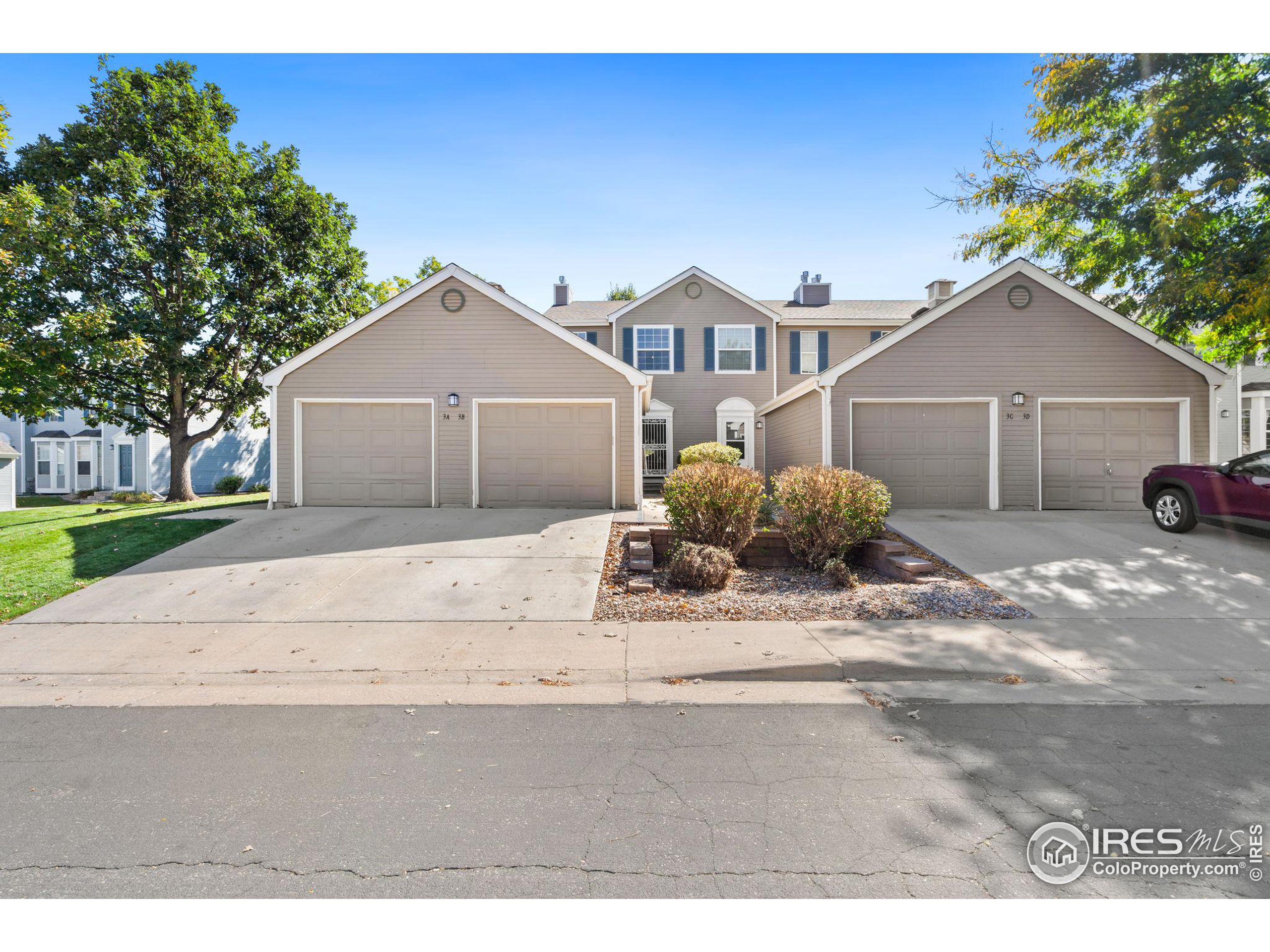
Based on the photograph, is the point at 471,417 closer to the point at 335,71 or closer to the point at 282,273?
the point at 335,71

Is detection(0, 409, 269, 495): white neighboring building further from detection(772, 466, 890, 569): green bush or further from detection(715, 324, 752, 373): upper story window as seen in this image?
detection(772, 466, 890, 569): green bush

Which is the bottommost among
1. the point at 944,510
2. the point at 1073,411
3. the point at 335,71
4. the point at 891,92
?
the point at 944,510

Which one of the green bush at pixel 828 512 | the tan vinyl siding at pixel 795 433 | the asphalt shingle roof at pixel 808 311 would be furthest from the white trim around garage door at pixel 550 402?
the asphalt shingle roof at pixel 808 311

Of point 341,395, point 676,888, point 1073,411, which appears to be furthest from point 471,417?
point 1073,411

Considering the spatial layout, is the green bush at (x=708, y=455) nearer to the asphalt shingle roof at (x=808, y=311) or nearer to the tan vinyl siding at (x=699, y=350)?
the tan vinyl siding at (x=699, y=350)

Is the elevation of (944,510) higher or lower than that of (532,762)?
higher

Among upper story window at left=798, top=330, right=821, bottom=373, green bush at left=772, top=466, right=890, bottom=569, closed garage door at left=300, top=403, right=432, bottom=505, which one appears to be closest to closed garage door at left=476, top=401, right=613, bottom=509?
closed garage door at left=300, top=403, right=432, bottom=505

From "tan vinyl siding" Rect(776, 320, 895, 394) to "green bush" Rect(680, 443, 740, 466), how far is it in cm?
569

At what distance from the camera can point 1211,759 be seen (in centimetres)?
375

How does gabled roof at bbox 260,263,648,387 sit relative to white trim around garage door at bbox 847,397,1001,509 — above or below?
above

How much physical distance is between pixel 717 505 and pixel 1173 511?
805 cm

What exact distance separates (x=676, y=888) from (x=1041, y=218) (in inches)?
651

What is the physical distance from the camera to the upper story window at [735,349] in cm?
2072

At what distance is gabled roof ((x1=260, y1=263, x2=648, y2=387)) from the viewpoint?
44.4 feet
